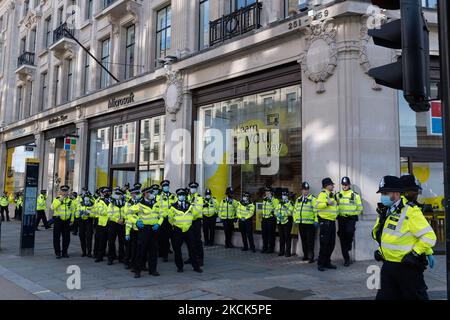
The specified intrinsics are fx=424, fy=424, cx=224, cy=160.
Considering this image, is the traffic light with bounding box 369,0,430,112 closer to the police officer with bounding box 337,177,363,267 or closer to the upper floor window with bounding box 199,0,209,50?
the police officer with bounding box 337,177,363,267

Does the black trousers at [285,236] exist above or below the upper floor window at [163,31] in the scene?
below

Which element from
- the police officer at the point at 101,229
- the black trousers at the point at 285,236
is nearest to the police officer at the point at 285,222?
the black trousers at the point at 285,236

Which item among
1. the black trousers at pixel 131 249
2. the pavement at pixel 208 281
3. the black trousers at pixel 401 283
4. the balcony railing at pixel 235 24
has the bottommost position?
the pavement at pixel 208 281

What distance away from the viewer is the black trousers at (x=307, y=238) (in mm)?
10031

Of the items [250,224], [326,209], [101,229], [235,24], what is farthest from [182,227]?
[235,24]

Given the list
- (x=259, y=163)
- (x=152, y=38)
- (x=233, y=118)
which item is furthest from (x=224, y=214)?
(x=152, y=38)

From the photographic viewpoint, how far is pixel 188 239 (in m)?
9.21

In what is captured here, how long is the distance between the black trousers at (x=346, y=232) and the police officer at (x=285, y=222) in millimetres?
1615

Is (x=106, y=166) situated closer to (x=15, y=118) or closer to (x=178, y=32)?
(x=178, y=32)

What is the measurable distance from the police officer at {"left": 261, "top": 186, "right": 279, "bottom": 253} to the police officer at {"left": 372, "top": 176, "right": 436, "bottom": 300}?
6.83 m

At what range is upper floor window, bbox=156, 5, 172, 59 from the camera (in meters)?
17.3

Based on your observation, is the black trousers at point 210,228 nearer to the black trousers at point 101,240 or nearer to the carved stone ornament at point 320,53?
the black trousers at point 101,240

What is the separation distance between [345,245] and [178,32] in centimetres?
1057

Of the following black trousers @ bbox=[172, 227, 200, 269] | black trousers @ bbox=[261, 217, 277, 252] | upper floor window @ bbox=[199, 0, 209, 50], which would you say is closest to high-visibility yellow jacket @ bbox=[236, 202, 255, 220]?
black trousers @ bbox=[261, 217, 277, 252]
